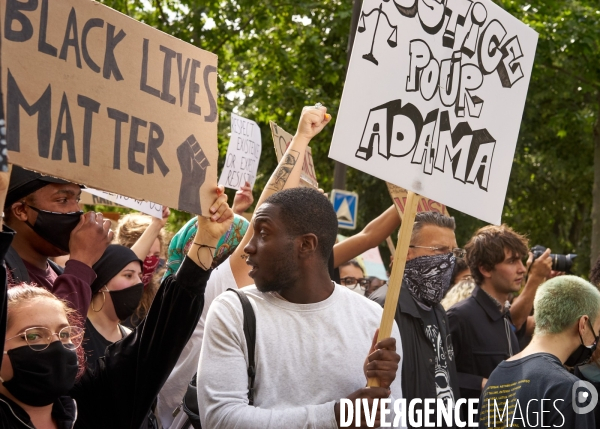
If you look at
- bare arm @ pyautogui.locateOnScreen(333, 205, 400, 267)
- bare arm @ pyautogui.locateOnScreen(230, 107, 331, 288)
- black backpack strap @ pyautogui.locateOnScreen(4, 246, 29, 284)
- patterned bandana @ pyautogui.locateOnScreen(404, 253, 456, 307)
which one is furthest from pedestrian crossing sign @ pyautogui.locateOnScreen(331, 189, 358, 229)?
black backpack strap @ pyautogui.locateOnScreen(4, 246, 29, 284)

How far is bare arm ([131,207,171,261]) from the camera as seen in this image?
583cm

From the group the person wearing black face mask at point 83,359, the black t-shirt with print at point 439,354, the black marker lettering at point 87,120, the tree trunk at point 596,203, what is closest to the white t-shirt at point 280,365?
the person wearing black face mask at point 83,359

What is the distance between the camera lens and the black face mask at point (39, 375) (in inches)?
119

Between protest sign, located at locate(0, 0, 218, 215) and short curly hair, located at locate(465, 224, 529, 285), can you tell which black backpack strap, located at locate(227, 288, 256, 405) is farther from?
short curly hair, located at locate(465, 224, 529, 285)

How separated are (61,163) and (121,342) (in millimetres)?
813

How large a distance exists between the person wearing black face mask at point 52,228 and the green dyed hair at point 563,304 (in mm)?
2082

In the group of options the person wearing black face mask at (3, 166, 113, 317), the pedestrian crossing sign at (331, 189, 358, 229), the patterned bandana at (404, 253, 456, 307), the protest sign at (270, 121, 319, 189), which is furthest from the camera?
the pedestrian crossing sign at (331, 189, 358, 229)

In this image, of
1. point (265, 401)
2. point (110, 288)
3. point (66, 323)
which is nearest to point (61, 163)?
point (66, 323)

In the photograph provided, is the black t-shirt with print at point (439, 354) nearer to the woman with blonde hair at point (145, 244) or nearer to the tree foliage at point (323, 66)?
the woman with blonde hair at point (145, 244)

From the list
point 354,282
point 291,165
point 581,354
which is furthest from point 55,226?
point 354,282

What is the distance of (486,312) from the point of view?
5820mm

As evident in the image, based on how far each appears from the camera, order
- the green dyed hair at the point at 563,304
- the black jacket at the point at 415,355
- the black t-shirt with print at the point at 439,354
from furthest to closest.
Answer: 1. the black t-shirt with print at the point at 439,354
2. the black jacket at the point at 415,355
3. the green dyed hair at the point at 563,304

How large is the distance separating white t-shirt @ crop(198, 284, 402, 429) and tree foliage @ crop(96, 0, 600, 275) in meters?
12.0

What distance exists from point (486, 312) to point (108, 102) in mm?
3295
